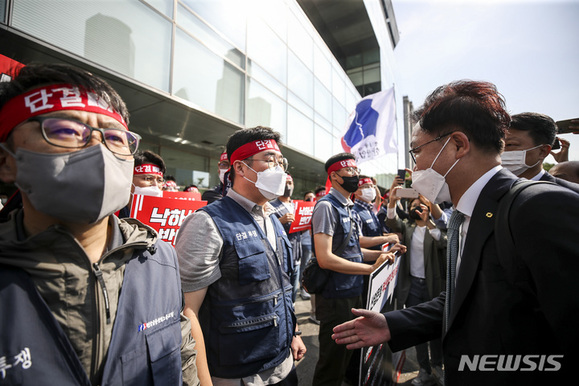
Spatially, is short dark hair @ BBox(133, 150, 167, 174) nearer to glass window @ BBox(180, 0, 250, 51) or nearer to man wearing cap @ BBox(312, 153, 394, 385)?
man wearing cap @ BBox(312, 153, 394, 385)

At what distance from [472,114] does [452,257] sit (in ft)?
2.43

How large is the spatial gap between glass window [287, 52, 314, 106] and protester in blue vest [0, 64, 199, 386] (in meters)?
10.6

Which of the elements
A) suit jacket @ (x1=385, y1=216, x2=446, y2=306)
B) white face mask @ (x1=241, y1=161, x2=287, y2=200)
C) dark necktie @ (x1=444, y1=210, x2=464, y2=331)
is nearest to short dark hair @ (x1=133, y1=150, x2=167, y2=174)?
white face mask @ (x1=241, y1=161, x2=287, y2=200)

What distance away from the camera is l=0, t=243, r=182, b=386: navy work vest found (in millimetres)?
732

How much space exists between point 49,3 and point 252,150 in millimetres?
4599

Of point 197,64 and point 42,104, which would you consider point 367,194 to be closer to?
point 42,104

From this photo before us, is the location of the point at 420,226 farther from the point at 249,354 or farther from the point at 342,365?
the point at 249,354

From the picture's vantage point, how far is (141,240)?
3.45 feet

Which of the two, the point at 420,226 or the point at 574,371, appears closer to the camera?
the point at 574,371

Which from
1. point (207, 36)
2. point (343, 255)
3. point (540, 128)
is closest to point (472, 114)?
point (540, 128)

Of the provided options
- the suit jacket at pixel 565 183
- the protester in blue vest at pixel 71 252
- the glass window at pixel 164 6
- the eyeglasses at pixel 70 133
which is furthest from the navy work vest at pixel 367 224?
the glass window at pixel 164 6

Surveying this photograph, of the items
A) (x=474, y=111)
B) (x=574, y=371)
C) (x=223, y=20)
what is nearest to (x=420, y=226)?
(x=474, y=111)

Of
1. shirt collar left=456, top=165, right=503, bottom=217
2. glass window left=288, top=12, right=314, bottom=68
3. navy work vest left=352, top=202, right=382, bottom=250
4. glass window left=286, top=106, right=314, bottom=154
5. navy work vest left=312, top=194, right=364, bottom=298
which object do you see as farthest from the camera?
glass window left=288, top=12, right=314, bottom=68

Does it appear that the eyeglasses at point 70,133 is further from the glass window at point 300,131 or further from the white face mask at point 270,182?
the glass window at point 300,131
